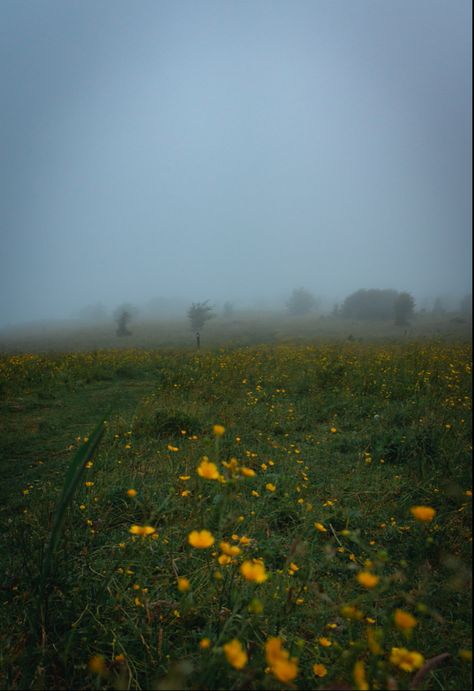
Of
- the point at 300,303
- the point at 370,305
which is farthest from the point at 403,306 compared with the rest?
the point at 300,303

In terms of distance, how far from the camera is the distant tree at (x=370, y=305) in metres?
55.8

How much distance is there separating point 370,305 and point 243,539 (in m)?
61.0

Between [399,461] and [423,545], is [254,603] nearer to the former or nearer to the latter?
[423,545]

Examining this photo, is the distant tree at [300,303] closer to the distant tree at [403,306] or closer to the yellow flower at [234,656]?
the distant tree at [403,306]

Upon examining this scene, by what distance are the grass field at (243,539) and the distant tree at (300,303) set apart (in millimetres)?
76432

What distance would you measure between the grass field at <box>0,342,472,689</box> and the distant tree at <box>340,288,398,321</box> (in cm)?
5206

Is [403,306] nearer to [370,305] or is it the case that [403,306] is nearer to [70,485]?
[370,305]

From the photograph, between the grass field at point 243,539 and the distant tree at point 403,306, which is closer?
the grass field at point 243,539

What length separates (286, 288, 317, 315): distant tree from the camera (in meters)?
82.6

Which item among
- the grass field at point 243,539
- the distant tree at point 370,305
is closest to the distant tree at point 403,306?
the distant tree at point 370,305

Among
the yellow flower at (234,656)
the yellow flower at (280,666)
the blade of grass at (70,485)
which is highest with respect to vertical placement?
the blade of grass at (70,485)

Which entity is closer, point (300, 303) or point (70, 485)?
point (70, 485)

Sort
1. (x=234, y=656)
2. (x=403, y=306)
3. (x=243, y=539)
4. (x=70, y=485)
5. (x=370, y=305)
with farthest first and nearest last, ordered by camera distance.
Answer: (x=370, y=305), (x=403, y=306), (x=243, y=539), (x=70, y=485), (x=234, y=656)

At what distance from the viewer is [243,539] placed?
1.80 metres
